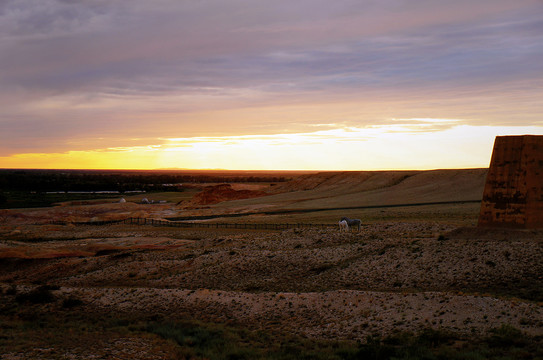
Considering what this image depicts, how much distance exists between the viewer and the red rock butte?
77.6 feet

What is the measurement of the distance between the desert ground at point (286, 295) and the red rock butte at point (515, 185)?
871mm

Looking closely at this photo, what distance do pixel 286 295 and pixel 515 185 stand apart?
13128 mm

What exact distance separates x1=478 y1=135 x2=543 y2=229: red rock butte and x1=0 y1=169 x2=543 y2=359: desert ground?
871 millimetres

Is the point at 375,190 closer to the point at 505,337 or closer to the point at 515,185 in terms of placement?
the point at 515,185

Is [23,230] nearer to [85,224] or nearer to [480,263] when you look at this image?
[85,224]

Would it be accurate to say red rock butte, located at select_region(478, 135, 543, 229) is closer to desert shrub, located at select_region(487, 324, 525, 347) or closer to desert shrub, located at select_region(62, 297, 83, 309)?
desert shrub, located at select_region(487, 324, 525, 347)

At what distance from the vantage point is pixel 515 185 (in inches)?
942

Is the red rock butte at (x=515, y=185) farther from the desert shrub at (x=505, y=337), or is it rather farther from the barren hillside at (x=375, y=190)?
the barren hillside at (x=375, y=190)

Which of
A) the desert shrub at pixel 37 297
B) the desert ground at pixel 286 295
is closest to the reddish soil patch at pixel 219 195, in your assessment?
the desert ground at pixel 286 295

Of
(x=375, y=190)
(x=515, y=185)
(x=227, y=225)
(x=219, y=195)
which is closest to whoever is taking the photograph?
(x=515, y=185)

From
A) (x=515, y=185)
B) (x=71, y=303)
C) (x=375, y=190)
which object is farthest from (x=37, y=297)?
(x=375, y=190)

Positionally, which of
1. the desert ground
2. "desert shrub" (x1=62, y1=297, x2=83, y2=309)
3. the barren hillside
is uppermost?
the barren hillside

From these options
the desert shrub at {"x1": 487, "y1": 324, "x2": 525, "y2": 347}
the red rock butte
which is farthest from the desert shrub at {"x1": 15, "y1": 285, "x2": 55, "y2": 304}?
the red rock butte

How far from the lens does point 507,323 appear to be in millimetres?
14242
